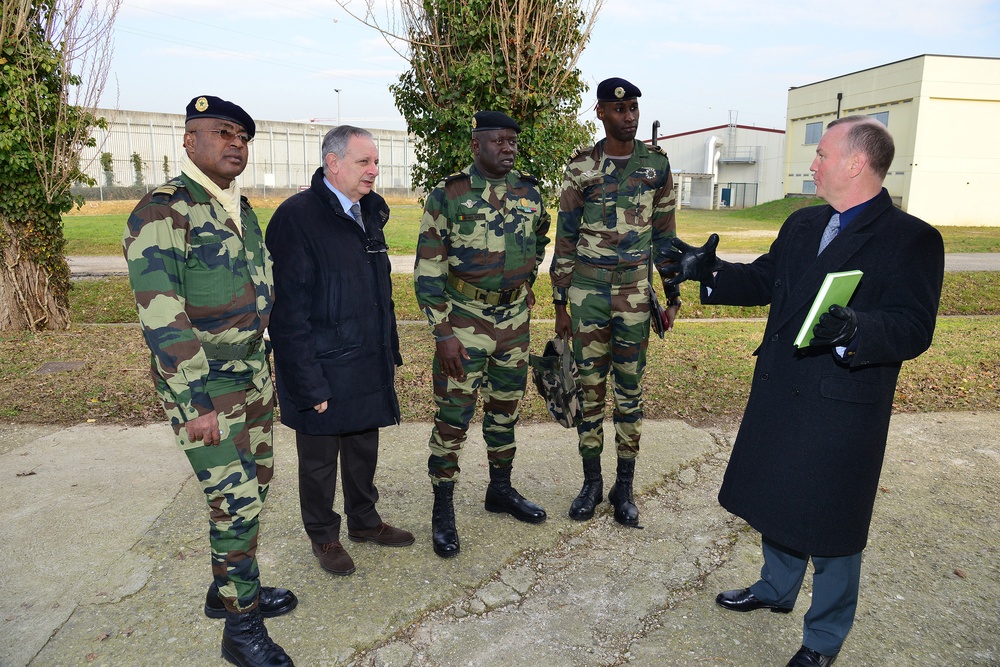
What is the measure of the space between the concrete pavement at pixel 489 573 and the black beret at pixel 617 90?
250 cm

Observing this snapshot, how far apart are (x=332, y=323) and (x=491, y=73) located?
4174 mm

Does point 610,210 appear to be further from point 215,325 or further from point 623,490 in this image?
point 215,325

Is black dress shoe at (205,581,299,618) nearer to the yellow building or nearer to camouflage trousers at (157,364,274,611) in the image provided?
camouflage trousers at (157,364,274,611)

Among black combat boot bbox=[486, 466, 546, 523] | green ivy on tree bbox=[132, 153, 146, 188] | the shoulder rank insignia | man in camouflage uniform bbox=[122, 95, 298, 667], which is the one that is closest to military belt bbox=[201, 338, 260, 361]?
man in camouflage uniform bbox=[122, 95, 298, 667]

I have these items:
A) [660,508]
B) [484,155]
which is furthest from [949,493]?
[484,155]

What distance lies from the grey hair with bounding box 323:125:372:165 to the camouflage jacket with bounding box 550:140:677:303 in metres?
1.38

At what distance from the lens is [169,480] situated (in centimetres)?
453

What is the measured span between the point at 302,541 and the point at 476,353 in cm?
147

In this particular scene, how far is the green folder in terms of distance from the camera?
7.97ft

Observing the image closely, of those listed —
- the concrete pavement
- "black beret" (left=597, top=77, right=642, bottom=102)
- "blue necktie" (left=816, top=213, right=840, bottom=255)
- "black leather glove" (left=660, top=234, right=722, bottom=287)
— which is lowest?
the concrete pavement

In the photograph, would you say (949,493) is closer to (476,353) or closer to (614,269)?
(614,269)

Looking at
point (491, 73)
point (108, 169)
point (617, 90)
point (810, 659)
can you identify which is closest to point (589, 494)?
point (810, 659)

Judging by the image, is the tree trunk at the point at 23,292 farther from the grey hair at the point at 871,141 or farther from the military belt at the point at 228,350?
the grey hair at the point at 871,141

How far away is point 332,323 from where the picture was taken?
3461 mm
